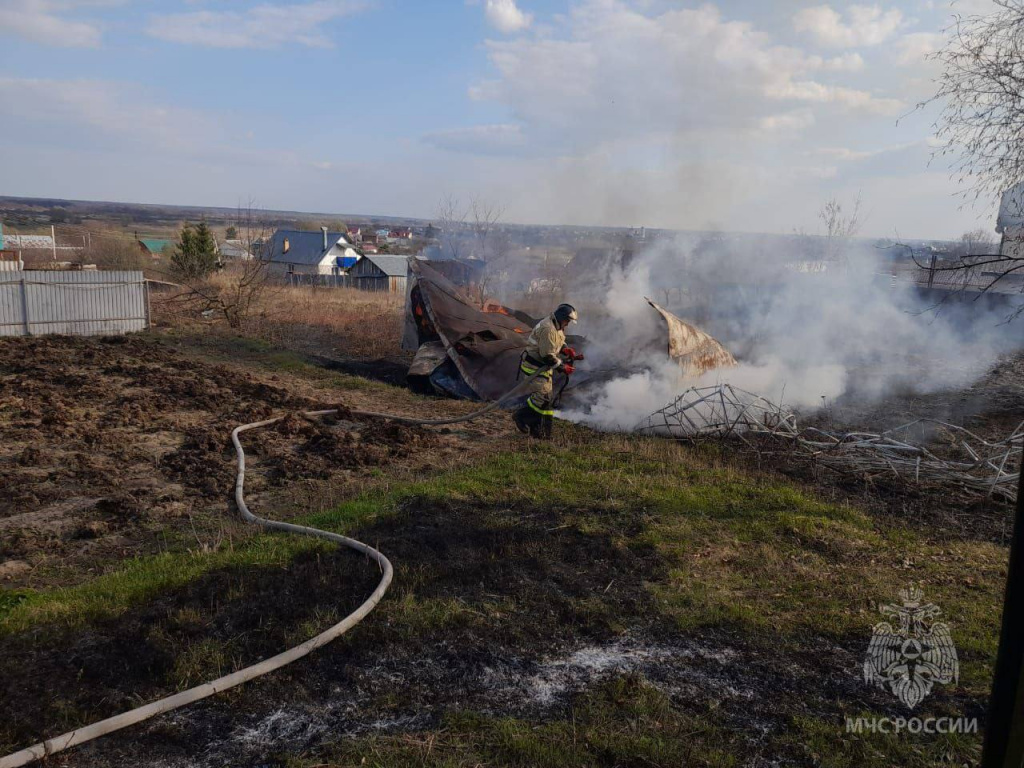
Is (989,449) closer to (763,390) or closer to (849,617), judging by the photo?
(763,390)

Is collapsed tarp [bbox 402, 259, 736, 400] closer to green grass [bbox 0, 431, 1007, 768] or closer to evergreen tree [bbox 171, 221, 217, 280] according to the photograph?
green grass [bbox 0, 431, 1007, 768]

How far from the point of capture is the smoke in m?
10.9

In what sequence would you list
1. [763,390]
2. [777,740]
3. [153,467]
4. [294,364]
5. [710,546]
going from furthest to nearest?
[294,364] → [763,390] → [153,467] → [710,546] → [777,740]

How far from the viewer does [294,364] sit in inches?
550

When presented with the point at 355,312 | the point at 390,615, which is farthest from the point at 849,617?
the point at 355,312

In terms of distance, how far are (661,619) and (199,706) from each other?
282 cm

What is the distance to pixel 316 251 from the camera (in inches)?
2539

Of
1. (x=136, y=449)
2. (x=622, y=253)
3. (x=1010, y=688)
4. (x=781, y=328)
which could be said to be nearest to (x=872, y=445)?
(x=1010, y=688)

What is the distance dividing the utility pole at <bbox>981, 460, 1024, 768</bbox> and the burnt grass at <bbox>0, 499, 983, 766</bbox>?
1.61m

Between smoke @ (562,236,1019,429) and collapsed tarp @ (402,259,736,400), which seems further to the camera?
smoke @ (562,236,1019,429)

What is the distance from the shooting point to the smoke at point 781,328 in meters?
10.9

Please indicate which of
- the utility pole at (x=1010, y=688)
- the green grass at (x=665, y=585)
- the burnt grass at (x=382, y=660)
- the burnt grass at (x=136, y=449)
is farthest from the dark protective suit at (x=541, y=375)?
the utility pole at (x=1010, y=688)

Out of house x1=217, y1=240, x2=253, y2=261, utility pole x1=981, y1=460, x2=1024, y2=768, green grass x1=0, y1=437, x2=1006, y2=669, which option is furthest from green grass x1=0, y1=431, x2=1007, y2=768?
house x1=217, y1=240, x2=253, y2=261

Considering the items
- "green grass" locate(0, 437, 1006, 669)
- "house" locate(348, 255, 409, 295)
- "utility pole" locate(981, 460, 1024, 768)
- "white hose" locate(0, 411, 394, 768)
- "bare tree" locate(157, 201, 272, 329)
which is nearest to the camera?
"utility pole" locate(981, 460, 1024, 768)
